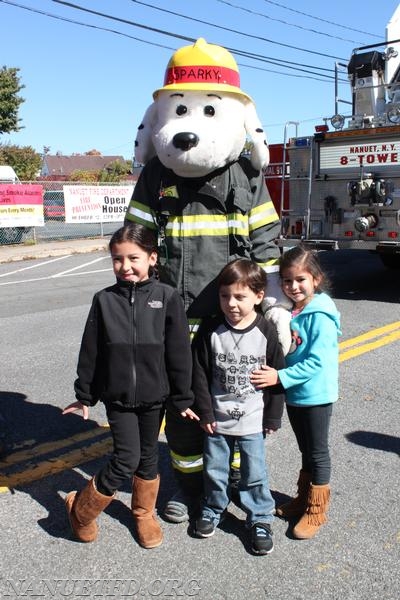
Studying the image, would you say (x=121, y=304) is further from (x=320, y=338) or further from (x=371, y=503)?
(x=371, y=503)

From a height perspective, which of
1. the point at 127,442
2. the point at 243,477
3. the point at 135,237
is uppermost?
the point at 135,237

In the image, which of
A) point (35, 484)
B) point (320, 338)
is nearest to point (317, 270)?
point (320, 338)

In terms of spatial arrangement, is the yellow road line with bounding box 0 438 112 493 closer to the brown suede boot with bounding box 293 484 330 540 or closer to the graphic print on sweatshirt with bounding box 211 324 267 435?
the graphic print on sweatshirt with bounding box 211 324 267 435

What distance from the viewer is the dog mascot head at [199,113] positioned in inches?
107

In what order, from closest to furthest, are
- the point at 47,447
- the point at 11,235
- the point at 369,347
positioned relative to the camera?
the point at 47,447 < the point at 369,347 < the point at 11,235

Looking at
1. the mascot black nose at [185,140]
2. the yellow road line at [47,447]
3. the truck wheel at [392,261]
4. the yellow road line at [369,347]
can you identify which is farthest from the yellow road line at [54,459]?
the truck wheel at [392,261]

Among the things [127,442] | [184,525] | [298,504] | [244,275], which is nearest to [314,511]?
[298,504]

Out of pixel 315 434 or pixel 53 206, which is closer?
pixel 315 434

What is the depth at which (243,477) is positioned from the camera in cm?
266

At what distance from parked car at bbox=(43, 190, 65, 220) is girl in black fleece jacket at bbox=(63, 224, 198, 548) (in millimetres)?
15596

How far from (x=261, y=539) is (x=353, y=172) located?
6569mm

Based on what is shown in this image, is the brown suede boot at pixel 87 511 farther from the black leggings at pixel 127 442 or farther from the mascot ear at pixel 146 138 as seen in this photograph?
the mascot ear at pixel 146 138

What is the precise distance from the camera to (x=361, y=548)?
2568 mm

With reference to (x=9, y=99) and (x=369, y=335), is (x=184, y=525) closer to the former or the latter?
(x=369, y=335)
